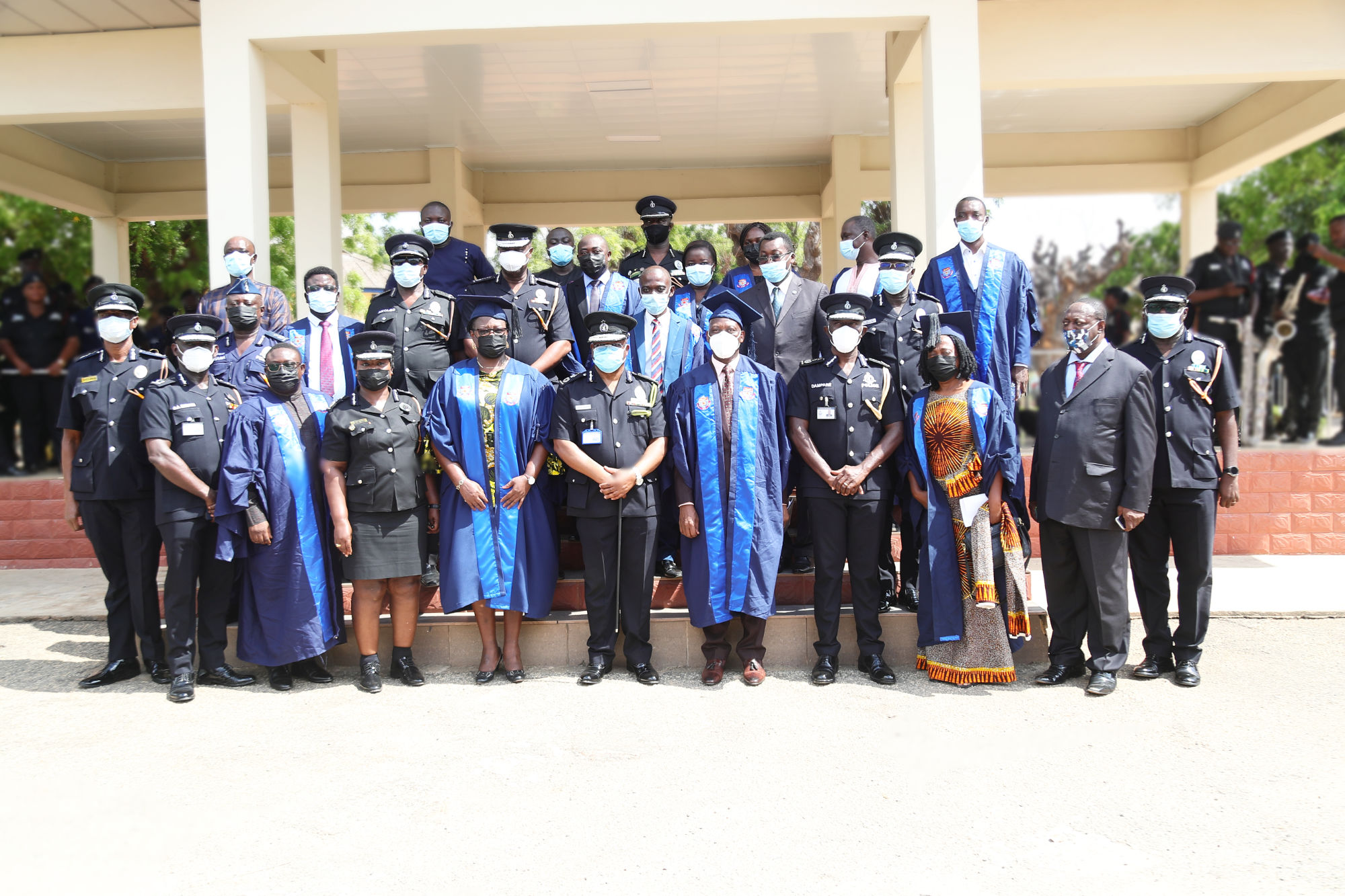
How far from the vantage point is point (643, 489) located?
5.49 metres

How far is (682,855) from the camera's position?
3.43 meters

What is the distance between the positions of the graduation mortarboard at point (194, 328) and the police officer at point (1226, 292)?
9322mm

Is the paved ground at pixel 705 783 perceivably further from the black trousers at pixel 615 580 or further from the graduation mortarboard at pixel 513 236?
the graduation mortarboard at pixel 513 236

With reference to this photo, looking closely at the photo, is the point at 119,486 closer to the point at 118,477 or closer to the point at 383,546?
the point at 118,477

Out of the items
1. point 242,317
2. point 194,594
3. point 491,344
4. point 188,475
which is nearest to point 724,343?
point 491,344

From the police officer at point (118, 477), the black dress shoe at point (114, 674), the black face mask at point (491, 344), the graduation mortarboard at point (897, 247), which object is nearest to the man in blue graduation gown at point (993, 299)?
the graduation mortarboard at point (897, 247)

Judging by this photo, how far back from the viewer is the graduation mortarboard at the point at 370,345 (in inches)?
213

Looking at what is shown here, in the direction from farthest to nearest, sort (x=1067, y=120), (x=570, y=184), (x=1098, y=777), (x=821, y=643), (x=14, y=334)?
(x=570, y=184) < (x=1067, y=120) < (x=14, y=334) < (x=821, y=643) < (x=1098, y=777)

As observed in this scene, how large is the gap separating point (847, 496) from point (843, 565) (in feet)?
1.29

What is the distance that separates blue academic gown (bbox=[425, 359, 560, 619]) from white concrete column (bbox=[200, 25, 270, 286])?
8.51ft

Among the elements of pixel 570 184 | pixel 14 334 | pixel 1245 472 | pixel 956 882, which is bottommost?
Result: pixel 956 882

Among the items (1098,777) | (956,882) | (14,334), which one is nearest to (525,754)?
(956,882)

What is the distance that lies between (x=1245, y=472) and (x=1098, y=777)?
5.47 meters

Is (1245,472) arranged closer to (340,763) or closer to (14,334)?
(340,763)
